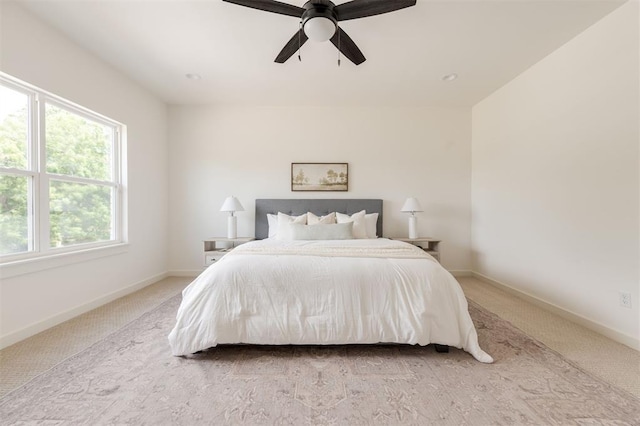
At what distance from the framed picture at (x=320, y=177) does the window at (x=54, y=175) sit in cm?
225

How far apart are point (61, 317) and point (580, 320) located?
15.3 feet

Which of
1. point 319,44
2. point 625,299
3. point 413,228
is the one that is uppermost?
point 319,44

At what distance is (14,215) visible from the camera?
6.54 ft

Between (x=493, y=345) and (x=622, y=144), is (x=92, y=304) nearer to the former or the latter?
(x=493, y=345)

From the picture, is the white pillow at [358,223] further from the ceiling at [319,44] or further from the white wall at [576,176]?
the white wall at [576,176]

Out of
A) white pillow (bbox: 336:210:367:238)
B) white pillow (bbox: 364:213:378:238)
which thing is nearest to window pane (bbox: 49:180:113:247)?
white pillow (bbox: 336:210:367:238)

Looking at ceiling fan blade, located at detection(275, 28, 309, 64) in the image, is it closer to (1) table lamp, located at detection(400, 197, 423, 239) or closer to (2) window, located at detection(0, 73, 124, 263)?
(2) window, located at detection(0, 73, 124, 263)

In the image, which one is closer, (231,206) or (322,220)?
(322,220)

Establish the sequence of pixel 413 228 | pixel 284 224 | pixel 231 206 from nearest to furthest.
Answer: pixel 284 224 → pixel 231 206 → pixel 413 228

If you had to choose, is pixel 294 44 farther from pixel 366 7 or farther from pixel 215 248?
pixel 215 248

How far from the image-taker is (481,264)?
144 inches

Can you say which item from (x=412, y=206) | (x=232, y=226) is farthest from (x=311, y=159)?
(x=412, y=206)

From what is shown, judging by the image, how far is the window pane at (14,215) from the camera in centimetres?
192

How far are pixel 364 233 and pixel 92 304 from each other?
3053 millimetres
